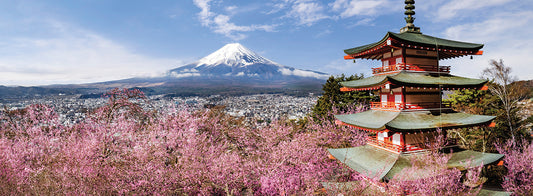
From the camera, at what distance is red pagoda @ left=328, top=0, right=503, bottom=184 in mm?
9211

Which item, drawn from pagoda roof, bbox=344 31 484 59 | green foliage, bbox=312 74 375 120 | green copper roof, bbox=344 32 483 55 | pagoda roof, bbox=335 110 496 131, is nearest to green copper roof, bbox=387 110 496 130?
pagoda roof, bbox=335 110 496 131

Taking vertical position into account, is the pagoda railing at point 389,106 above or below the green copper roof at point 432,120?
above

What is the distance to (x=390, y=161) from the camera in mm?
9461

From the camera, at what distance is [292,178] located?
10680 mm

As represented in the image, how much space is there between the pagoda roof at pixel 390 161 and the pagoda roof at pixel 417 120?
1.36 m

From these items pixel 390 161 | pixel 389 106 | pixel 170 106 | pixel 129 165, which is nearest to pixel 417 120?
pixel 389 106

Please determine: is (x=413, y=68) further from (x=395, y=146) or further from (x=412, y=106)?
(x=395, y=146)

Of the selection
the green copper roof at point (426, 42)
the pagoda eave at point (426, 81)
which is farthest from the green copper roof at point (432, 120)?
the green copper roof at point (426, 42)

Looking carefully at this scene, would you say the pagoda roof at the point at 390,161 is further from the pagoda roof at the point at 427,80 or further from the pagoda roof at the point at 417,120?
the pagoda roof at the point at 427,80

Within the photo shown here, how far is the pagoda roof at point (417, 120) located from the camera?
8961mm

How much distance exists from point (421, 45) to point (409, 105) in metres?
2.58

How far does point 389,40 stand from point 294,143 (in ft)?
25.3

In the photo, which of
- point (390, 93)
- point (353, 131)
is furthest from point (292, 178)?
point (353, 131)

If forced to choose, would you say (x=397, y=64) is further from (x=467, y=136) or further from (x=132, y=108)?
(x=467, y=136)
